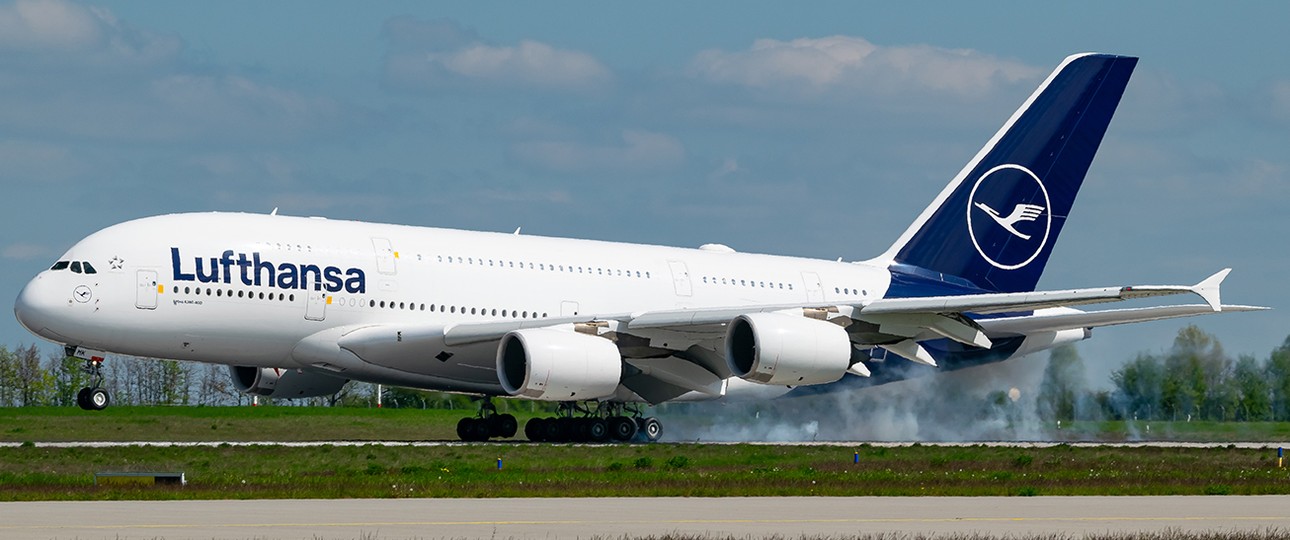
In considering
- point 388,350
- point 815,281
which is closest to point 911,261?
point 815,281

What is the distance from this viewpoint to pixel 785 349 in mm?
33688

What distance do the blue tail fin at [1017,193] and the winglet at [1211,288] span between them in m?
11.1

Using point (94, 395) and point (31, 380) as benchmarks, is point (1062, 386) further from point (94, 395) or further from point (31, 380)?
point (31, 380)

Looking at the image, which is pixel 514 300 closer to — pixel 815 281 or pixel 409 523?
pixel 815 281

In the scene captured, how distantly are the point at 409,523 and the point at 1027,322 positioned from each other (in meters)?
23.4

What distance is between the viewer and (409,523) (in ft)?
58.4

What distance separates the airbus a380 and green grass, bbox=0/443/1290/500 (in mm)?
2063

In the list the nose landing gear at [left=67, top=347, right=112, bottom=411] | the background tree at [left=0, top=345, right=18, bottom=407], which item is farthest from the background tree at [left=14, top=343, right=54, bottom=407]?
the nose landing gear at [left=67, top=347, right=112, bottom=411]

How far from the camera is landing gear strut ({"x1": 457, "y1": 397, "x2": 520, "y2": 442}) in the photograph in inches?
1542

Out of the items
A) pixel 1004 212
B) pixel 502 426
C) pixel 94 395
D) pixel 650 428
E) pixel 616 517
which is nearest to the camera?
pixel 616 517

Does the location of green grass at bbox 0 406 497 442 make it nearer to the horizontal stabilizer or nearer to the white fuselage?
the white fuselage

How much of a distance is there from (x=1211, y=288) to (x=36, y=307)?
20.7 m

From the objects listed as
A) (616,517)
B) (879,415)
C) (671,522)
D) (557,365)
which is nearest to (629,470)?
(557,365)

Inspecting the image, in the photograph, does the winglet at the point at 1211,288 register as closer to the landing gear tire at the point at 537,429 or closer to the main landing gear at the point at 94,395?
the landing gear tire at the point at 537,429
